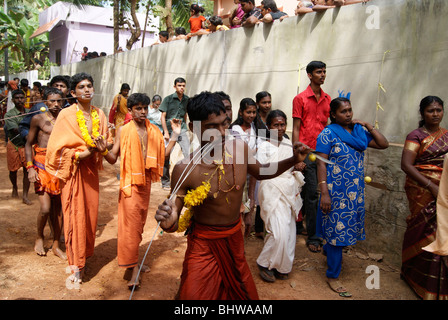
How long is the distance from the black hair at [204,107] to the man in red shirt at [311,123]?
2637 millimetres

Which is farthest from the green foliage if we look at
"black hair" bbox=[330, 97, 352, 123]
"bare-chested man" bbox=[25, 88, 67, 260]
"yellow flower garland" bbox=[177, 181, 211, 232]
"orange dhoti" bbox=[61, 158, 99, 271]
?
"yellow flower garland" bbox=[177, 181, 211, 232]

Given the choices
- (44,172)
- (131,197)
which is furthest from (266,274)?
(44,172)

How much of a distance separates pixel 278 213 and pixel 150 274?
1790mm

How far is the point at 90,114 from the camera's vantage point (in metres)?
4.57

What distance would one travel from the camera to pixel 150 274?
4668mm

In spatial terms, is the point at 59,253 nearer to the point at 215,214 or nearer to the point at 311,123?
the point at 215,214

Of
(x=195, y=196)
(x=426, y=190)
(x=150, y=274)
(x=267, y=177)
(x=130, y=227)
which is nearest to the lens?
(x=195, y=196)

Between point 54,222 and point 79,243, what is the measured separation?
1232mm

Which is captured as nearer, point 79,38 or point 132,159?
point 132,159

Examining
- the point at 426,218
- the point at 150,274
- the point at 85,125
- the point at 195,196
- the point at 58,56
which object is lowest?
the point at 150,274

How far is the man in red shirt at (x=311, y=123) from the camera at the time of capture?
5285 mm

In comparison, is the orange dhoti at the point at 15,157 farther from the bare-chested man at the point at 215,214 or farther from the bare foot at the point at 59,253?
the bare-chested man at the point at 215,214

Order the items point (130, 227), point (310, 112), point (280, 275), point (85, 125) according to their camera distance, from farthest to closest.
Answer: point (310, 112), point (280, 275), point (85, 125), point (130, 227)

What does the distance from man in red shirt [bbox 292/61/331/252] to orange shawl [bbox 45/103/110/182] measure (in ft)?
9.51
